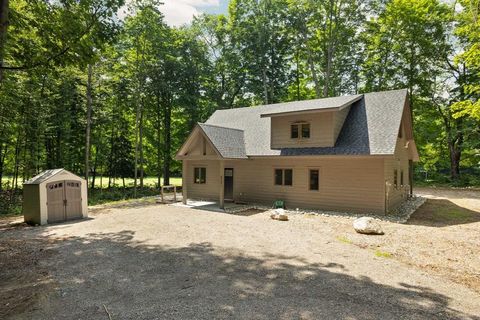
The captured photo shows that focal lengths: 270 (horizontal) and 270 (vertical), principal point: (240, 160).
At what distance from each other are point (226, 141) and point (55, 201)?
30.8ft

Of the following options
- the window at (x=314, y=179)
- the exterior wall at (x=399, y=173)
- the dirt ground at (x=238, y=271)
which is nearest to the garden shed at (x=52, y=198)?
the dirt ground at (x=238, y=271)

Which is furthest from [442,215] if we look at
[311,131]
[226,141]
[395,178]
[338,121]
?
[226,141]

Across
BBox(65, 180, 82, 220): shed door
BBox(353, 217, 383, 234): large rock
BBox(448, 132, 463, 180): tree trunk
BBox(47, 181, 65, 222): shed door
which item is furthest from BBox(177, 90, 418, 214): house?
BBox(448, 132, 463, 180): tree trunk

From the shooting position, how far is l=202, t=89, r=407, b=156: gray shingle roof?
13766mm

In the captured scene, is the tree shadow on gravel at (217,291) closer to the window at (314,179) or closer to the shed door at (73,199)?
the shed door at (73,199)

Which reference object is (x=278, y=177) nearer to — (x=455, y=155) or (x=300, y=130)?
(x=300, y=130)

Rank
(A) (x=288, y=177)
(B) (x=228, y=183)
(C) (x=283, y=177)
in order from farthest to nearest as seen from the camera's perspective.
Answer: (B) (x=228, y=183)
(C) (x=283, y=177)
(A) (x=288, y=177)

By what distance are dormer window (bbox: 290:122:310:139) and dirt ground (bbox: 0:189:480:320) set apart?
5957 mm

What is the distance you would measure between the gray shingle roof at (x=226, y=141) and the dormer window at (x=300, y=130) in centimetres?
331

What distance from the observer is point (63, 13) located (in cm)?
794

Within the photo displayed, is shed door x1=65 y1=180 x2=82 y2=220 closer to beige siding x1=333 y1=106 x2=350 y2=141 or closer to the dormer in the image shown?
the dormer

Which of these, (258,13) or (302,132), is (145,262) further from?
(258,13)

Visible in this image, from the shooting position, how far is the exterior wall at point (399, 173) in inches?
555

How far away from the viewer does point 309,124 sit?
15.9 meters
